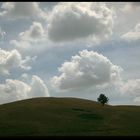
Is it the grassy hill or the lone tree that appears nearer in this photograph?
the grassy hill

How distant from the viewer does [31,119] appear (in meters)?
56.9

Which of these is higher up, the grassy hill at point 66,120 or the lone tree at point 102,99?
the lone tree at point 102,99

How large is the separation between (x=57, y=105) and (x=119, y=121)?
18.8m

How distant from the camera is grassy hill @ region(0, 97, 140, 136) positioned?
46.8 m

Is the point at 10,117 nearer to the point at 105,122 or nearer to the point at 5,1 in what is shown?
the point at 105,122

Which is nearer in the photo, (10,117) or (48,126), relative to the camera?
(48,126)

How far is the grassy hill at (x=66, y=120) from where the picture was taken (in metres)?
46.8

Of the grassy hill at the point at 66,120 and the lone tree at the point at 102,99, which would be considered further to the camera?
the lone tree at the point at 102,99

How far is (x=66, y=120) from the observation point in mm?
57844

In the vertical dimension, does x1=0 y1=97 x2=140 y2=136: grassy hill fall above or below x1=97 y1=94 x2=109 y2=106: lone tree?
below

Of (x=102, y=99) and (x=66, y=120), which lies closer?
(x=66, y=120)

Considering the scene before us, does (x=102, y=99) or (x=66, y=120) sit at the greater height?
(x=102, y=99)
